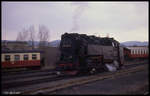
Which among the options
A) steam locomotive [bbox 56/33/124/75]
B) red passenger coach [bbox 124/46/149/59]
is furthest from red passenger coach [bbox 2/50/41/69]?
red passenger coach [bbox 124/46/149/59]

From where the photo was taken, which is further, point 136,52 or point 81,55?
point 136,52

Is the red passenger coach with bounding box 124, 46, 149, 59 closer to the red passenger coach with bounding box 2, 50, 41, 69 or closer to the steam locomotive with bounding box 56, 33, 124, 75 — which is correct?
the red passenger coach with bounding box 2, 50, 41, 69

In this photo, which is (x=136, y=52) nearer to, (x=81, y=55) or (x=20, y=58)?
(x=20, y=58)

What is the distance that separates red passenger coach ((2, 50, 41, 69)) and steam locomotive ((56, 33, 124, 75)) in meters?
6.78

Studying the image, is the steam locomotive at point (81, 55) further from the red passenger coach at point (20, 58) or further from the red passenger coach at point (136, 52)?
the red passenger coach at point (136, 52)

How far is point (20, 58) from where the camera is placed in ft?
74.2

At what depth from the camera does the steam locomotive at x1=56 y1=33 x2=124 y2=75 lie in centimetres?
1664

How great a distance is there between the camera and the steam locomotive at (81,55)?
16.6m

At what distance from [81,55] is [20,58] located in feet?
28.1

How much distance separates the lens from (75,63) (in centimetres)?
1656

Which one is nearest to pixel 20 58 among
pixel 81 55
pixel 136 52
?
pixel 81 55

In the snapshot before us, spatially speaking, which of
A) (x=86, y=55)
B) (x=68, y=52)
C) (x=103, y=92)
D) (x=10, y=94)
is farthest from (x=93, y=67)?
(x=10, y=94)

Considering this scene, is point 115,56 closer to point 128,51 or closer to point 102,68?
point 102,68

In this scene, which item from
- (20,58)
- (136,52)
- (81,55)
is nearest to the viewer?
(81,55)
